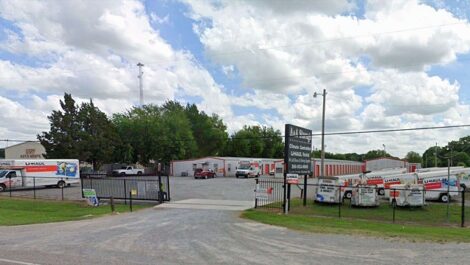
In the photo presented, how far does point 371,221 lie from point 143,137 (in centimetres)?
6480

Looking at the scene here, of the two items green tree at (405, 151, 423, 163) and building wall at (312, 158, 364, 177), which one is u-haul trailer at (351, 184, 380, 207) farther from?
green tree at (405, 151, 423, 163)

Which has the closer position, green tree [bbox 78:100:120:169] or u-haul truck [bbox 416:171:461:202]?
u-haul truck [bbox 416:171:461:202]

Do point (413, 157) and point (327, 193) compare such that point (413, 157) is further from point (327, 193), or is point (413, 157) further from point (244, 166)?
point (327, 193)

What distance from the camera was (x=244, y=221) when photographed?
59.2ft

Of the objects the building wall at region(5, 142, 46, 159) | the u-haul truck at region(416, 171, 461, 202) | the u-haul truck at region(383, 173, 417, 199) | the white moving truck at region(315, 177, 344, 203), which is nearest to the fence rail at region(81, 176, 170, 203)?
the white moving truck at region(315, 177, 344, 203)

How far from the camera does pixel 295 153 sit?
23734 mm

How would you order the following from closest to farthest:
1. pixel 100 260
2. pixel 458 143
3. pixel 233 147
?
1. pixel 100 260
2. pixel 233 147
3. pixel 458 143

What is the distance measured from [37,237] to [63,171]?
1258 inches

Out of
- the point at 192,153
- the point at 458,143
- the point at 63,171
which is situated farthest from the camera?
the point at 458,143

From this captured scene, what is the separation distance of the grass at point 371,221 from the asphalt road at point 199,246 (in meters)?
1.29

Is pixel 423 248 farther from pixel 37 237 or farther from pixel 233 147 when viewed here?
pixel 233 147

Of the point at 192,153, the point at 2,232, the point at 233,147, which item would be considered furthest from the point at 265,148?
the point at 2,232

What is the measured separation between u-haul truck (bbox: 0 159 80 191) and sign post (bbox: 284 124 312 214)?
2359 cm

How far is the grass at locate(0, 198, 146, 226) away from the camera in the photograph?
19891mm
